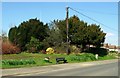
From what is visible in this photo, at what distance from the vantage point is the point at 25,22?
2645 inches

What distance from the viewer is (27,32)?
64500 mm

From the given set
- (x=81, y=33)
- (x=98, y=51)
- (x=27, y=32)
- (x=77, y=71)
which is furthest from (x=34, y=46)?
(x=77, y=71)

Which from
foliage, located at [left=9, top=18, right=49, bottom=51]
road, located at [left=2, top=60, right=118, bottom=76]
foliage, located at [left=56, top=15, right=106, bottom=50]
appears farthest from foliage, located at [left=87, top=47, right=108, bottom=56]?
road, located at [left=2, top=60, right=118, bottom=76]

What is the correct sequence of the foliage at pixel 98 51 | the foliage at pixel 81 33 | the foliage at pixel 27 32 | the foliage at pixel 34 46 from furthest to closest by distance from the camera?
the foliage at pixel 98 51 → the foliage at pixel 27 32 → the foliage at pixel 81 33 → the foliage at pixel 34 46

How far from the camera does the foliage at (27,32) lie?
6359cm

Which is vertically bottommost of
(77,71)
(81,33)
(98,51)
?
(98,51)

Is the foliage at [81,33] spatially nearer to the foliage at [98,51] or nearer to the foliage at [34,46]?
the foliage at [98,51]

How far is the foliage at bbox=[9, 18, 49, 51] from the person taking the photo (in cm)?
6359

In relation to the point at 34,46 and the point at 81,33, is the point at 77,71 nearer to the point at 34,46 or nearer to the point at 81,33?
the point at 81,33

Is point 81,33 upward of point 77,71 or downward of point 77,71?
upward

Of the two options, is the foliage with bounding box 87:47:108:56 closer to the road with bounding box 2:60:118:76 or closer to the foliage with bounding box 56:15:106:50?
the foliage with bounding box 56:15:106:50

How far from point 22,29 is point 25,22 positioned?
2.99m

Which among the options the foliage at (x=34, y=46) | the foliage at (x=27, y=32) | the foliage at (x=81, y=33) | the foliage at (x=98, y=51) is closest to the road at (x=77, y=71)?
the foliage at (x=81, y=33)

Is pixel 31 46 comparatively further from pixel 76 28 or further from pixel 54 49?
pixel 76 28
